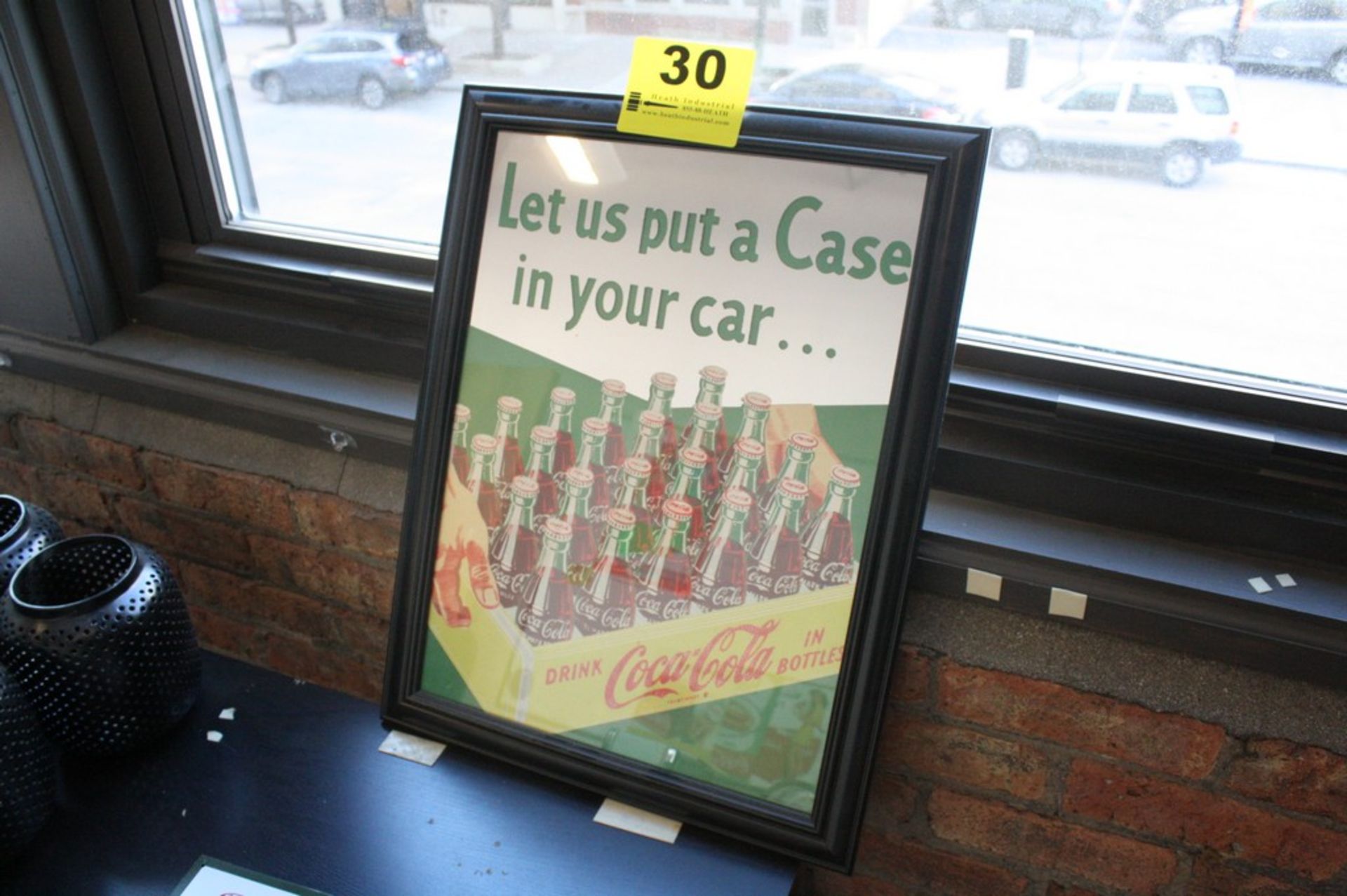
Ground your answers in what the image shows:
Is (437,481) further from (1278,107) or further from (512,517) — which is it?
(1278,107)

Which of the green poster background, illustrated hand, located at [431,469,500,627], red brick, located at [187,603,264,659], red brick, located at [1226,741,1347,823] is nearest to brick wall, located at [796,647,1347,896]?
red brick, located at [1226,741,1347,823]

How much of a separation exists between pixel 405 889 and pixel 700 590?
0.38 metres

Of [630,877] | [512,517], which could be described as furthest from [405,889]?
[512,517]

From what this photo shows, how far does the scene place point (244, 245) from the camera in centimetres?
130

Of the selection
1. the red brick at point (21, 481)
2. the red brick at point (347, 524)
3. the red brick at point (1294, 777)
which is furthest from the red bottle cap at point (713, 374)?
the red brick at point (21, 481)

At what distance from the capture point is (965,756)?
1.00 meters

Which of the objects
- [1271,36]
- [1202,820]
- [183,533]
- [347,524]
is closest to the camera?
[1271,36]

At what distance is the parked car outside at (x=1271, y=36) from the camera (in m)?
0.80

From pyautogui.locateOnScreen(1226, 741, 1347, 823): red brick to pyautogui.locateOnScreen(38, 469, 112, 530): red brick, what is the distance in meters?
1.37

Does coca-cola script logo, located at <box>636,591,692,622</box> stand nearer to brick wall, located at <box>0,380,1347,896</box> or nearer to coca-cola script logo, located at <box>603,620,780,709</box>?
coca-cola script logo, located at <box>603,620,780,709</box>

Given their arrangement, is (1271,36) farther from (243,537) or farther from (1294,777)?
(243,537)

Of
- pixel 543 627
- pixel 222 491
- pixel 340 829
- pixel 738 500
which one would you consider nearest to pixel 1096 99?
pixel 738 500

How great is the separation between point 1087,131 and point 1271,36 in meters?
0.15

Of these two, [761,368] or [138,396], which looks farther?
[138,396]
